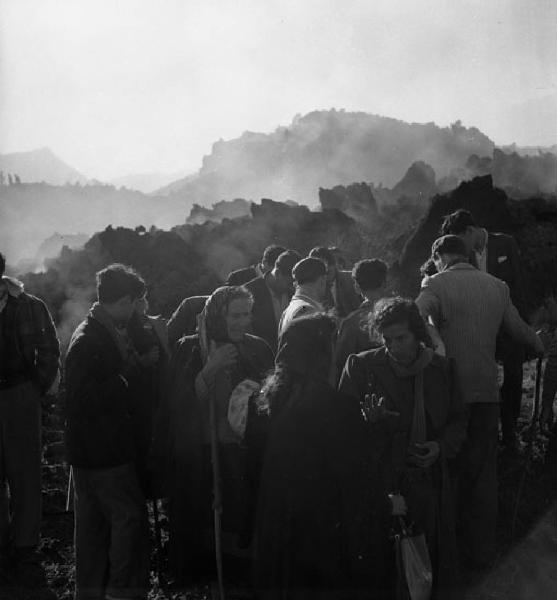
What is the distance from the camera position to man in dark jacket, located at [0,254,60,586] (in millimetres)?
4492

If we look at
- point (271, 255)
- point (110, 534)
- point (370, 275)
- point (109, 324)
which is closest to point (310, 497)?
point (109, 324)

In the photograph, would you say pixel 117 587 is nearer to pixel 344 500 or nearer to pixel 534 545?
pixel 344 500

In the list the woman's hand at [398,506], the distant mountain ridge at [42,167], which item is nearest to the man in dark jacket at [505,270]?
the woman's hand at [398,506]

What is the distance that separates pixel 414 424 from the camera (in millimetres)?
3176

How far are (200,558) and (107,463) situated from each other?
0.70m

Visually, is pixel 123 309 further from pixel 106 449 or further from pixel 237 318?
pixel 106 449

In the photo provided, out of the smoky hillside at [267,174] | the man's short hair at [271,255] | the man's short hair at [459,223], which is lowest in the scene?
the man's short hair at [271,255]

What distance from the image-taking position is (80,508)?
3.75 m

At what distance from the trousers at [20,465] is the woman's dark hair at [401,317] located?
2.44 metres

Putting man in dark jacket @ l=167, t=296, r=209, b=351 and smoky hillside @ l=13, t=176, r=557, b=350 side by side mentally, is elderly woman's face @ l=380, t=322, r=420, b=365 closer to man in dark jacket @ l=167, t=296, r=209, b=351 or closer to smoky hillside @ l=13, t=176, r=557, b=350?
man in dark jacket @ l=167, t=296, r=209, b=351

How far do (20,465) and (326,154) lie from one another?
54.9 meters

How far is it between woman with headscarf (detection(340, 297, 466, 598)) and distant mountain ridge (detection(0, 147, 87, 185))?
69.1 m

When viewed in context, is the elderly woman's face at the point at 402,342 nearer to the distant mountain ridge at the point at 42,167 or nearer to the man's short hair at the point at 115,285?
the man's short hair at the point at 115,285

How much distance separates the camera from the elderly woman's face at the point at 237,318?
359 centimetres
